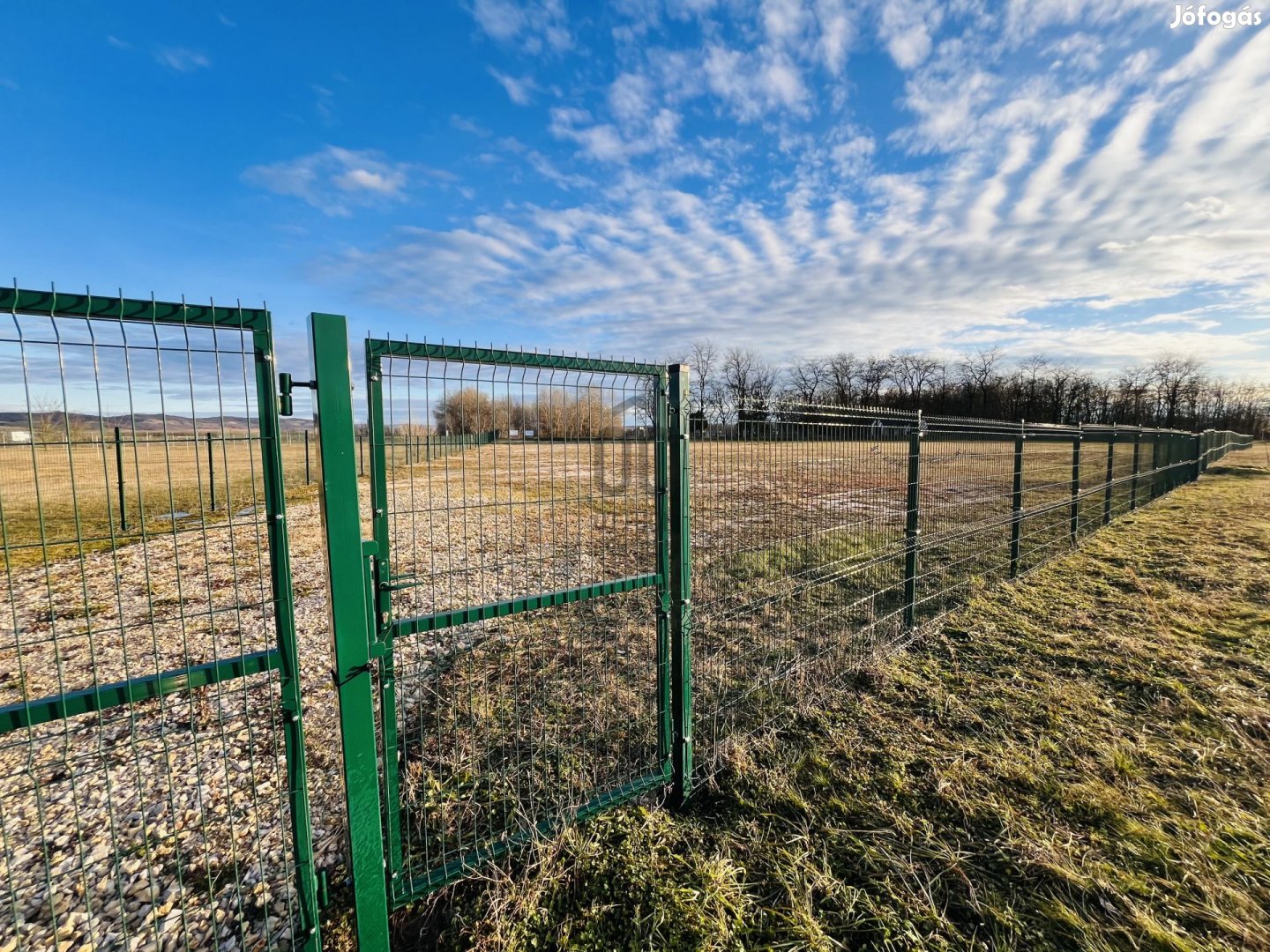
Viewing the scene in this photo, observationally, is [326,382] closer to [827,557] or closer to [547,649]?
[547,649]

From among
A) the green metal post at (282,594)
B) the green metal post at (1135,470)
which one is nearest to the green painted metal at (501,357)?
the green metal post at (282,594)

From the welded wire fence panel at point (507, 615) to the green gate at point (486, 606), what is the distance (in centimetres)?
1

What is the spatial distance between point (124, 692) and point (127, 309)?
1.16 m

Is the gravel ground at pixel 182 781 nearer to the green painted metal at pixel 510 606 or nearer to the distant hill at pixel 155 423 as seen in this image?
the green painted metal at pixel 510 606

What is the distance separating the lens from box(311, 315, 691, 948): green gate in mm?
2092

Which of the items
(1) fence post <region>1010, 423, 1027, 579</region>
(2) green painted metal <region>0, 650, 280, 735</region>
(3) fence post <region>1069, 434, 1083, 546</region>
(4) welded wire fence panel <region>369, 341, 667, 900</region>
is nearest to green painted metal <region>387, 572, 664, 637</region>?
(4) welded wire fence panel <region>369, 341, 667, 900</region>

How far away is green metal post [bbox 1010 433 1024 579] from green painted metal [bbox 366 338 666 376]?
5483 millimetres

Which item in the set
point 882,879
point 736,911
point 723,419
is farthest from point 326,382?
point 882,879

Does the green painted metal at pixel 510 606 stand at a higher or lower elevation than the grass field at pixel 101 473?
lower

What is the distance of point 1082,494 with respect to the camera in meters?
8.66

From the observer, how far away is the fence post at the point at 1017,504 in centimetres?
643

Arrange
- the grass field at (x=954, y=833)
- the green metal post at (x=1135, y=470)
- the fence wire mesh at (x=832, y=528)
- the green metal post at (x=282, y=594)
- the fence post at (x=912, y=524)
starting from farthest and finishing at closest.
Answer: the green metal post at (x=1135, y=470), the fence post at (x=912, y=524), the fence wire mesh at (x=832, y=528), the grass field at (x=954, y=833), the green metal post at (x=282, y=594)

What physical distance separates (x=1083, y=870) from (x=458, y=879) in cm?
275

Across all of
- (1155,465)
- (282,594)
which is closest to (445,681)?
(282,594)
